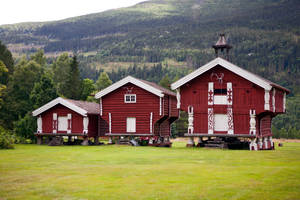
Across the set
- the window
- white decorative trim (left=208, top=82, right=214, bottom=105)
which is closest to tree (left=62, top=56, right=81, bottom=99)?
the window

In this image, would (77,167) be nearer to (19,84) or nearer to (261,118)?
(261,118)

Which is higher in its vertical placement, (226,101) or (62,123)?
(226,101)

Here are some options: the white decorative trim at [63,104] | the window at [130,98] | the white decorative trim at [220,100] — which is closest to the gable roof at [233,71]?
the white decorative trim at [220,100]

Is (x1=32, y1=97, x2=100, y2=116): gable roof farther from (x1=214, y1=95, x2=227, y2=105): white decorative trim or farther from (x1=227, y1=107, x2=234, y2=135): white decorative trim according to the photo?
(x1=227, y1=107, x2=234, y2=135): white decorative trim

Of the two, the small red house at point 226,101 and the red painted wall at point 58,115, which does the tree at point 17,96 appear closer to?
the red painted wall at point 58,115

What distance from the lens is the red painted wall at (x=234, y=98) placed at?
122 feet

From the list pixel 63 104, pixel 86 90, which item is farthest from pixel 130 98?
pixel 86 90

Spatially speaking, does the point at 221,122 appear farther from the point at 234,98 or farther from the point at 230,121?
the point at 234,98

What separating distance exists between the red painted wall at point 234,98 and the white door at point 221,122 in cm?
36

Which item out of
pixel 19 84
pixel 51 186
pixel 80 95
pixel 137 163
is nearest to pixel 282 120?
pixel 80 95

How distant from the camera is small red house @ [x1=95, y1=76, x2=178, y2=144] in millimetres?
42031

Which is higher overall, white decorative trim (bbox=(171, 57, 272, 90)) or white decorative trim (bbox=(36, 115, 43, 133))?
white decorative trim (bbox=(171, 57, 272, 90))

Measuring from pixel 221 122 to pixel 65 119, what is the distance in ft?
52.9

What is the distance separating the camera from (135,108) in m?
42.8
